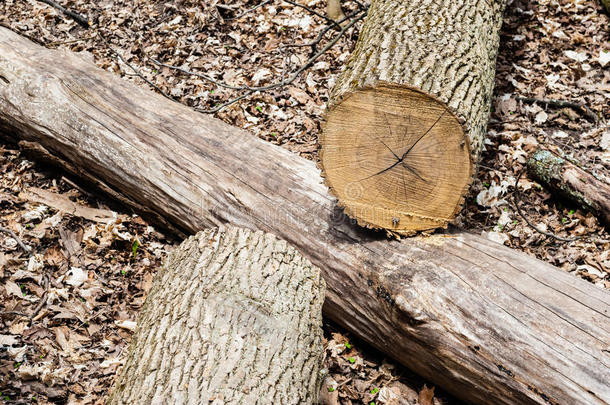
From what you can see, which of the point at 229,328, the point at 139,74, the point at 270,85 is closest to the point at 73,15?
the point at 139,74

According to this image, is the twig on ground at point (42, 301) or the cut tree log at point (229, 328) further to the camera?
the twig on ground at point (42, 301)

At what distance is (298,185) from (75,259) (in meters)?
1.95

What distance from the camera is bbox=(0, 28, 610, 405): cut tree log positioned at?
271 cm

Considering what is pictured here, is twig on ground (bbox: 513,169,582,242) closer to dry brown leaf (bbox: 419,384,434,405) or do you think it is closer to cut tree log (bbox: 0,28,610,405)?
cut tree log (bbox: 0,28,610,405)

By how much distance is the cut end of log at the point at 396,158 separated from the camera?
2.98m

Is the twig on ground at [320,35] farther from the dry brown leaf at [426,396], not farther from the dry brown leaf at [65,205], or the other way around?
the dry brown leaf at [426,396]

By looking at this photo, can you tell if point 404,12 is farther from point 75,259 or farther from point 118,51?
point 118,51

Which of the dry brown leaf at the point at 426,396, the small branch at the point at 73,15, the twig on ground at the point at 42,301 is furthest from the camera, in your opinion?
the small branch at the point at 73,15

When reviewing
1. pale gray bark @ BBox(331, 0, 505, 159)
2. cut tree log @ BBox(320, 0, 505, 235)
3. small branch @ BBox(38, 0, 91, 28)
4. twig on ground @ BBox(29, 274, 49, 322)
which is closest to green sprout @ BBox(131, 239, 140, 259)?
twig on ground @ BBox(29, 274, 49, 322)

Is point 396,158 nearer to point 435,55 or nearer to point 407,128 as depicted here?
point 407,128

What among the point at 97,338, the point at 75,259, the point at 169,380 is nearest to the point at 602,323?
the point at 169,380

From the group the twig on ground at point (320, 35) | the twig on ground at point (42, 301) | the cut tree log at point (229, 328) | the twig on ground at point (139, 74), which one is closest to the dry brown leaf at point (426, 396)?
the cut tree log at point (229, 328)

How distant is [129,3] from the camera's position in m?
6.71

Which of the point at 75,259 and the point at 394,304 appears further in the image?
the point at 75,259
